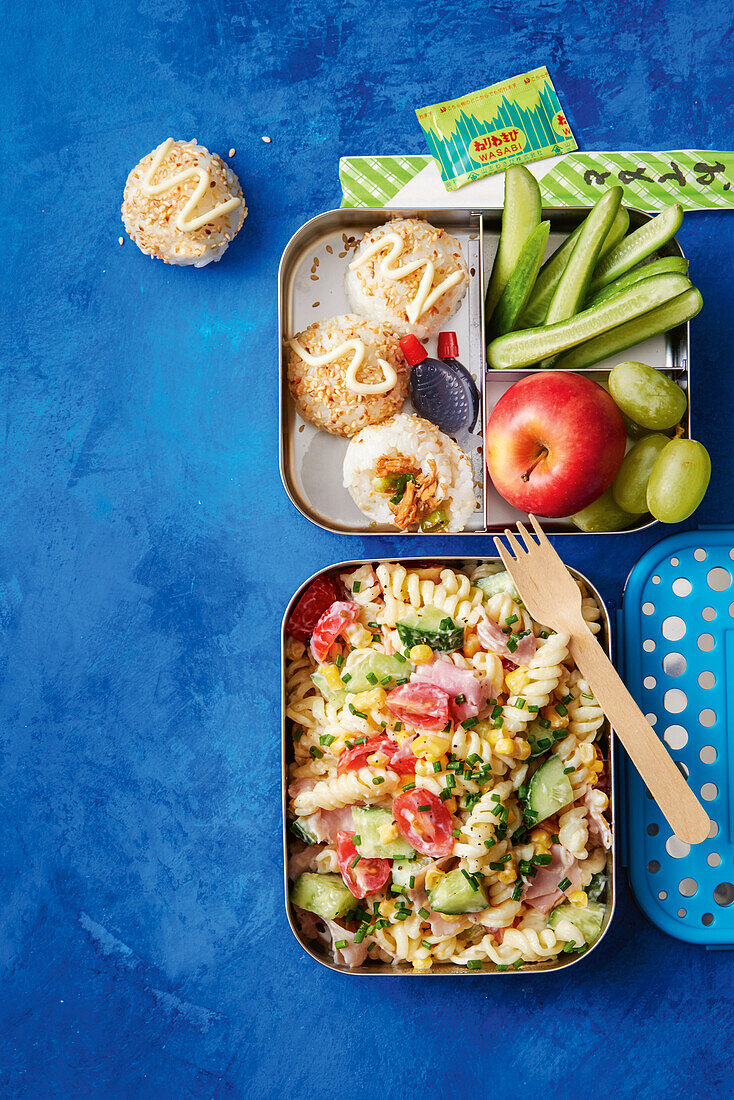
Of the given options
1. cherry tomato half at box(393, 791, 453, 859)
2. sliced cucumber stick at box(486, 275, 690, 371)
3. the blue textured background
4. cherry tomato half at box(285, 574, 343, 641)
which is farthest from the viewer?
the blue textured background

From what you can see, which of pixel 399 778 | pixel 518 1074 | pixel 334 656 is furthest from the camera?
pixel 518 1074

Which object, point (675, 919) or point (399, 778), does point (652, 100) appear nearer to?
point (399, 778)

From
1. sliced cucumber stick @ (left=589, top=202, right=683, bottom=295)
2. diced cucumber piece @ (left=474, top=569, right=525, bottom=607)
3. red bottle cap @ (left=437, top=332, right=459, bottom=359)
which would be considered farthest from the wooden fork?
sliced cucumber stick @ (left=589, top=202, right=683, bottom=295)

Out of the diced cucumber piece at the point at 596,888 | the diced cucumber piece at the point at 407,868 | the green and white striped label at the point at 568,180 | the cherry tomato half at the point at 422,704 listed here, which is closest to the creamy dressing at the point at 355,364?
the green and white striped label at the point at 568,180

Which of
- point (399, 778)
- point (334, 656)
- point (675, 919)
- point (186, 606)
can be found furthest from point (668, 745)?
point (186, 606)

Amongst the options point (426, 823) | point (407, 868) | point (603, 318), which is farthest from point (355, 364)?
point (407, 868)

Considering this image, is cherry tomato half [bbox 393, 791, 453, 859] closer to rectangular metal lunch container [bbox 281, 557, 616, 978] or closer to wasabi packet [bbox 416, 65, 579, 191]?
rectangular metal lunch container [bbox 281, 557, 616, 978]

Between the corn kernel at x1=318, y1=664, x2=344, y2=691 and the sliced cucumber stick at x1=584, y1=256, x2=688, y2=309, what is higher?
the sliced cucumber stick at x1=584, y1=256, x2=688, y2=309
